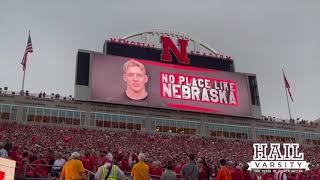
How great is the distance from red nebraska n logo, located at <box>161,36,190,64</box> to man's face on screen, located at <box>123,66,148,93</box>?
540 centimetres

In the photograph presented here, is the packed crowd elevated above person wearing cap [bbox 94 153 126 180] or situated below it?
above

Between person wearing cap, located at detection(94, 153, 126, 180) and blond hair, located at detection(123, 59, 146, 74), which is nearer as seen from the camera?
person wearing cap, located at detection(94, 153, 126, 180)

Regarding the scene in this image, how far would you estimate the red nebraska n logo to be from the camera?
67.2m

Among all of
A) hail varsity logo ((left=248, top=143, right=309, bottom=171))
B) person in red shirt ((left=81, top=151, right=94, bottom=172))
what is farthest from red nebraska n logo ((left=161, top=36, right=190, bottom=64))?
person in red shirt ((left=81, top=151, right=94, bottom=172))

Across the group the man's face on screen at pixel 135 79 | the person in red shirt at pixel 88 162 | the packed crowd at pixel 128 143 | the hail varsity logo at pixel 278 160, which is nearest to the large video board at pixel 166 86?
the man's face on screen at pixel 135 79

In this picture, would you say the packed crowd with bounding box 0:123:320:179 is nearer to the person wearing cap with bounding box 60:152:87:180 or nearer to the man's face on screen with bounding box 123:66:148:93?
the man's face on screen with bounding box 123:66:148:93

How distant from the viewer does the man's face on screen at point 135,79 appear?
202ft

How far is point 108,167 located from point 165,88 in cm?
5284

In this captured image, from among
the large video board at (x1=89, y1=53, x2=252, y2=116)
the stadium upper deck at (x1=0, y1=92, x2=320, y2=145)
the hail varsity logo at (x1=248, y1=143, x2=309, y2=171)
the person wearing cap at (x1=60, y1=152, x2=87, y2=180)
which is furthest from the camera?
the large video board at (x1=89, y1=53, x2=252, y2=116)

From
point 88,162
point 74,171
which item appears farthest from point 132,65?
point 74,171

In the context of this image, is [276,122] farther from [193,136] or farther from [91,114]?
[91,114]

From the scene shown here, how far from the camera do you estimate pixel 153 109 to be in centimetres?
6316

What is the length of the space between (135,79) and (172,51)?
9.06 meters

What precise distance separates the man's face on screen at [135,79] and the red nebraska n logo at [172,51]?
5.40 metres
